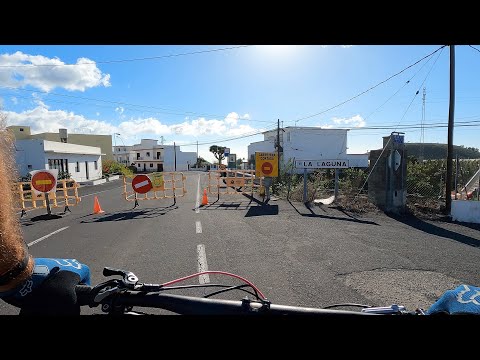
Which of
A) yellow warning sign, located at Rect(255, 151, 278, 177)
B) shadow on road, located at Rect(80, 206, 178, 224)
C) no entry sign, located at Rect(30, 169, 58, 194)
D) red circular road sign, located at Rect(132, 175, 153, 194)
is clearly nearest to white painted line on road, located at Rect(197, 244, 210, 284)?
shadow on road, located at Rect(80, 206, 178, 224)

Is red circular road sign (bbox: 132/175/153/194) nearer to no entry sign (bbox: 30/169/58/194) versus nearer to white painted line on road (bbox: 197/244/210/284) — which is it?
no entry sign (bbox: 30/169/58/194)

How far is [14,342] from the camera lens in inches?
31.3

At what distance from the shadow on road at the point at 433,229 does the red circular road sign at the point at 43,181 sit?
38.7 ft

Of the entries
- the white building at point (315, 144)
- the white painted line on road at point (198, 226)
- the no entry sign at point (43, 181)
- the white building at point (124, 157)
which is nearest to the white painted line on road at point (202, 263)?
the white painted line on road at point (198, 226)

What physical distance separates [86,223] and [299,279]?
22.9ft

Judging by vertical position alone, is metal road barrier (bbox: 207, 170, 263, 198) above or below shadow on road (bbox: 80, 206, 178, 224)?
above

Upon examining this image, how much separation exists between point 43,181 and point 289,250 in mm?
8778

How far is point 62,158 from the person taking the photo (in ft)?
92.5

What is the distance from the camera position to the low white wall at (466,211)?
802 cm

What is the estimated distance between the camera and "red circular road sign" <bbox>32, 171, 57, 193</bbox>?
898 centimetres

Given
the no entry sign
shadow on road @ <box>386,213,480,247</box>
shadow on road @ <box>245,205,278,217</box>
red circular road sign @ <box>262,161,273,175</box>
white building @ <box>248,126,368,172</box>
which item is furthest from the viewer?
white building @ <box>248,126,368,172</box>

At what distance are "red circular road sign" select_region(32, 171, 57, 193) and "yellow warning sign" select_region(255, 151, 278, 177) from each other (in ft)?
27.0

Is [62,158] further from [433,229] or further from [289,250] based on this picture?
[433,229]
